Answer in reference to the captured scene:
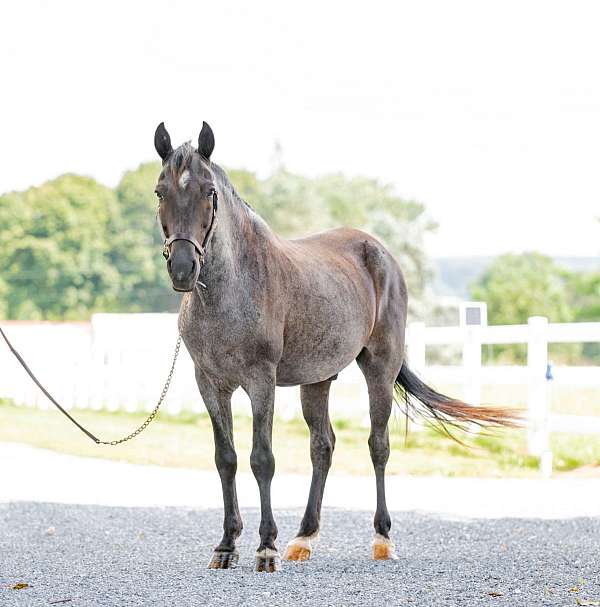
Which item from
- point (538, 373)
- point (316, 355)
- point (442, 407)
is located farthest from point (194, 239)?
point (538, 373)

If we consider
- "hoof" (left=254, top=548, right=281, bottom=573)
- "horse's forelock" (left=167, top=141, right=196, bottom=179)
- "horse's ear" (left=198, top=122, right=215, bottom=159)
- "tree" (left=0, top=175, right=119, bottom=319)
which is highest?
"tree" (left=0, top=175, right=119, bottom=319)

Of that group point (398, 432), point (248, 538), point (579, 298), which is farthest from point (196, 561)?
point (579, 298)

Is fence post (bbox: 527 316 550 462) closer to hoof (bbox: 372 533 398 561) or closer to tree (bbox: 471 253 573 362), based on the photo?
hoof (bbox: 372 533 398 561)

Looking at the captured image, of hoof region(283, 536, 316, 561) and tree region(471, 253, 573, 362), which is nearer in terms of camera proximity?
hoof region(283, 536, 316, 561)

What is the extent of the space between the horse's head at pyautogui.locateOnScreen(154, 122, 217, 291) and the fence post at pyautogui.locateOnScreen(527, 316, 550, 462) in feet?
23.6

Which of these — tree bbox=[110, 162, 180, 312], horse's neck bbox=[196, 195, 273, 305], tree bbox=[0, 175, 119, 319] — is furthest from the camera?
tree bbox=[110, 162, 180, 312]

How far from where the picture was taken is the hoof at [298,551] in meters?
6.37

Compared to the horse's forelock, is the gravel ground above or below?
below

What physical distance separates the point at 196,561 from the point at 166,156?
257cm

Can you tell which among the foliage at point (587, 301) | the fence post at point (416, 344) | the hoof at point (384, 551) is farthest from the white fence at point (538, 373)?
the foliage at point (587, 301)

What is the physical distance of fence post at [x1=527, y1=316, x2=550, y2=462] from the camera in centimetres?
1177

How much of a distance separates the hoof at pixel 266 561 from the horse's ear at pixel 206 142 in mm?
2254

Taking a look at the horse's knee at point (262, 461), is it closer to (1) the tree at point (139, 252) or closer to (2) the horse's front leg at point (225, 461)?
(2) the horse's front leg at point (225, 461)

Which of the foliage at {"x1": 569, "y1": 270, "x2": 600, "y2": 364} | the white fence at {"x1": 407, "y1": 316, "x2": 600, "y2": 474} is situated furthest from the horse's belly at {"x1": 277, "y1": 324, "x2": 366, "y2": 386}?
the foliage at {"x1": 569, "y1": 270, "x2": 600, "y2": 364}
